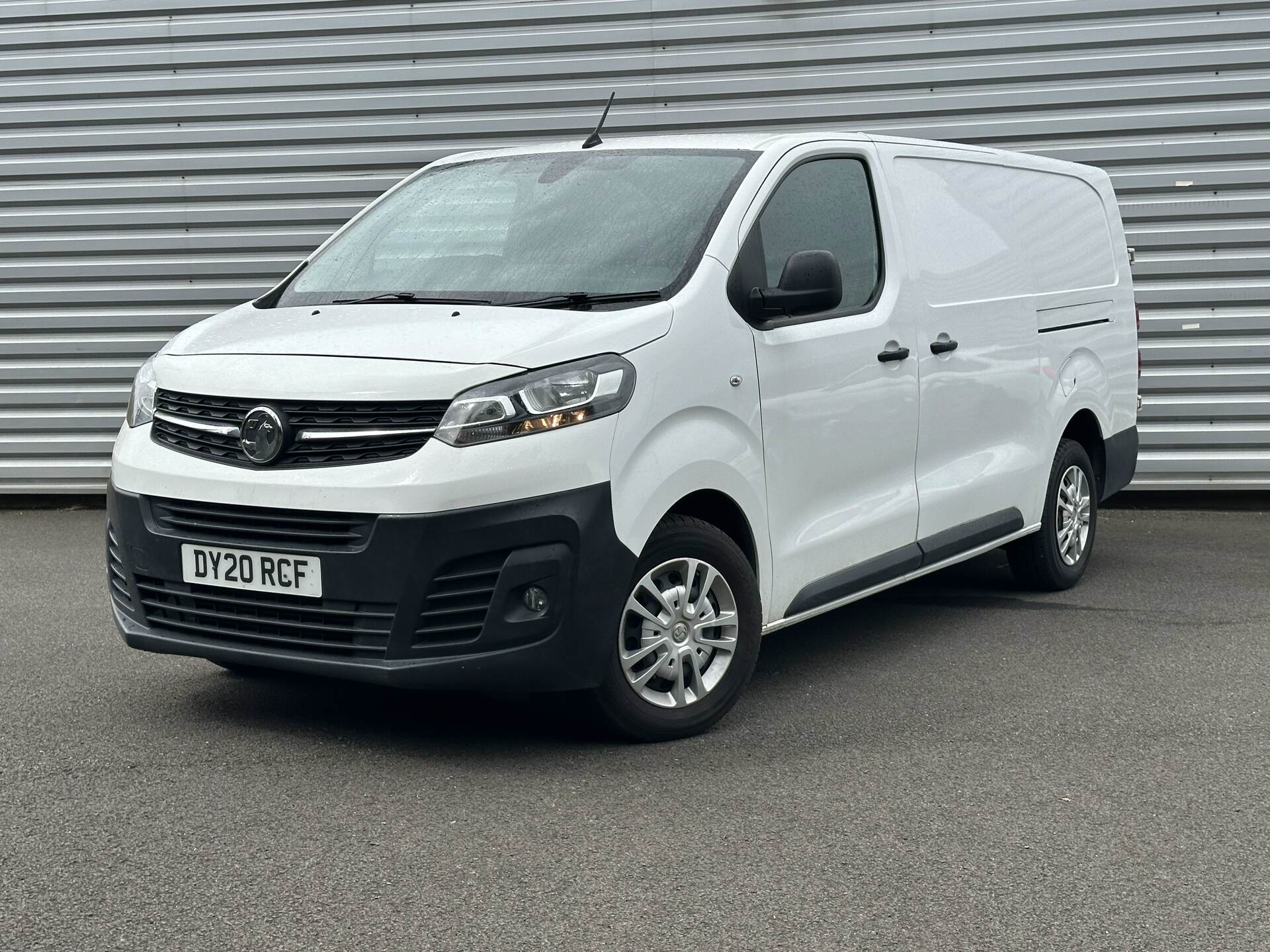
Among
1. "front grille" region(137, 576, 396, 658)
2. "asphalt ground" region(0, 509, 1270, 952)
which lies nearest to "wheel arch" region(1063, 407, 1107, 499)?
"asphalt ground" region(0, 509, 1270, 952)

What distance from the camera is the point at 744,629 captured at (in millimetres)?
4461

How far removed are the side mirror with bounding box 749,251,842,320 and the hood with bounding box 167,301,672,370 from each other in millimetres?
385

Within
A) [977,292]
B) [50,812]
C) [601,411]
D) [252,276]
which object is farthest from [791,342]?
[252,276]

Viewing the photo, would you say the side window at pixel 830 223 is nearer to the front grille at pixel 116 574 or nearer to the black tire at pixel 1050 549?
the black tire at pixel 1050 549

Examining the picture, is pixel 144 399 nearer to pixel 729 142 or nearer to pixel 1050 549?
pixel 729 142

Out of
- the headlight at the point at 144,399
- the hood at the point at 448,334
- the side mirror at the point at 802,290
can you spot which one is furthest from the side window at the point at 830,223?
the headlight at the point at 144,399

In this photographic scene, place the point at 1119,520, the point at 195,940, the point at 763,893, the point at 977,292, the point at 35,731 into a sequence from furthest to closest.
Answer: the point at 1119,520 < the point at 977,292 < the point at 35,731 < the point at 763,893 < the point at 195,940

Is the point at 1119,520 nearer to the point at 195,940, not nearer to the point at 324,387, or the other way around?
the point at 324,387

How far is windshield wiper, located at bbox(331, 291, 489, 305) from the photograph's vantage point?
14.7ft

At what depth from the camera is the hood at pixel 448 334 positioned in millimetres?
4004

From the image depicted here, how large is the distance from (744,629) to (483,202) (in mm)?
1711

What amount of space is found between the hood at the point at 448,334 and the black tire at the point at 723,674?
0.57 meters

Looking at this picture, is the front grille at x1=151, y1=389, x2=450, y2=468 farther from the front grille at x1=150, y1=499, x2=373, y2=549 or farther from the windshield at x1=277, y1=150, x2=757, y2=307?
the windshield at x1=277, y1=150, x2=757, y2=307

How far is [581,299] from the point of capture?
436 cm
